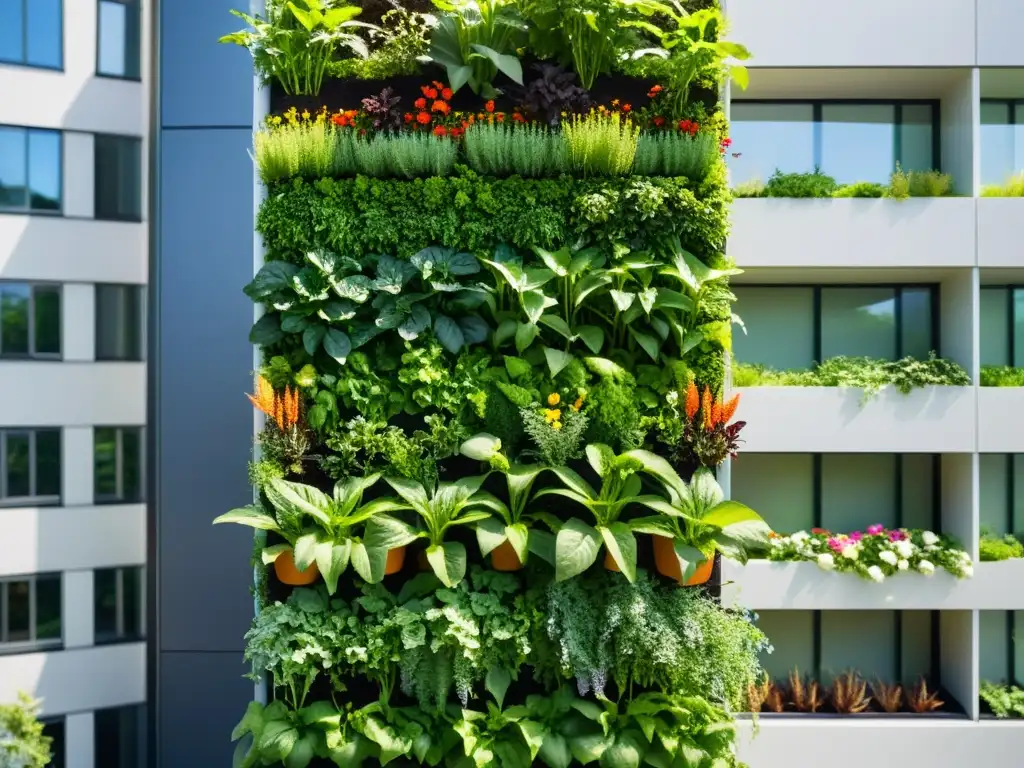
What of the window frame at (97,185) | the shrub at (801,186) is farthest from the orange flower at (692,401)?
the window frame at (97,185)

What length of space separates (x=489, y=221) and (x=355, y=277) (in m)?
0.81

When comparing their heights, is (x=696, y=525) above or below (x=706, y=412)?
below

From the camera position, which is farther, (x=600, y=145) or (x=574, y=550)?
(x=600, y=145)

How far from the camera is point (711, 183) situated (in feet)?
13.1

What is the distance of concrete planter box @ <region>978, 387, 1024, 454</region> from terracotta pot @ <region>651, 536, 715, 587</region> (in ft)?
11.6

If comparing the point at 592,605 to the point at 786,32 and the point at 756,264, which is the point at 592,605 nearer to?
the point at 756,264

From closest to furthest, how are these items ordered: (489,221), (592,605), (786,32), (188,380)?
(592,605) → (489,221) → (786,32) → (188,380)

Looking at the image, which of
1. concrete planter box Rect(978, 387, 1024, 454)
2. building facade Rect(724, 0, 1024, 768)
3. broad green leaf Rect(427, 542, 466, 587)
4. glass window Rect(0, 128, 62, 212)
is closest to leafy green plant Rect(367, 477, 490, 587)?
broad green leaf Rect(427, 542, 466, 587)

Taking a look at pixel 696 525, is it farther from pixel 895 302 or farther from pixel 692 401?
pixel 895 302

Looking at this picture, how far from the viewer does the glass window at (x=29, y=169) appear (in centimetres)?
646

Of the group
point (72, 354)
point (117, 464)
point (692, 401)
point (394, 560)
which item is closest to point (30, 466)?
point (117, 464)

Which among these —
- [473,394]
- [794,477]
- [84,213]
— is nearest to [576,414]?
[473,394]

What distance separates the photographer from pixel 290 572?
374cm

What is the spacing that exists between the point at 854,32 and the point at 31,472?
8.25 metres
